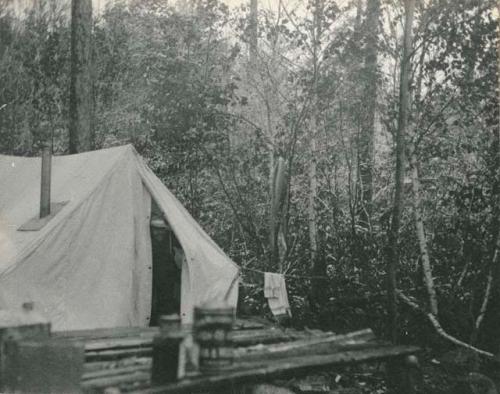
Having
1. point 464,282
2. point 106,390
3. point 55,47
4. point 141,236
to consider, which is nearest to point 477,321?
point 464,282

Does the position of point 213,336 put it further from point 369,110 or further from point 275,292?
point 369,110

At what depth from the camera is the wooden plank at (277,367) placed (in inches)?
153

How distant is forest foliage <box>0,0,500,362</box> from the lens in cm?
902

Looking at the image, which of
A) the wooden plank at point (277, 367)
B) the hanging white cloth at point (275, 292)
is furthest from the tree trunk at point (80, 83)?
the wooden plank at point (277, 367)

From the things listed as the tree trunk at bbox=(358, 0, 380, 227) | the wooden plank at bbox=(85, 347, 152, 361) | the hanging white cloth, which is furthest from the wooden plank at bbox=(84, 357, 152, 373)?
the tree trunk at bbox=(358, 0, 380, 227)

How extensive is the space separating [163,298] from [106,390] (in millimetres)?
4843

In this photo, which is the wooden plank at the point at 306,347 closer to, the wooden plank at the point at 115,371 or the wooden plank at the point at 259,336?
the wooden plank at the point at 259,336

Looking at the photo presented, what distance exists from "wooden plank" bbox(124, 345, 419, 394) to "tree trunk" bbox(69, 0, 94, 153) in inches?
305

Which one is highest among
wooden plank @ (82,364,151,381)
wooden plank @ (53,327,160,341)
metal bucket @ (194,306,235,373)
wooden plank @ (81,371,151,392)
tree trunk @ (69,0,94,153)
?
tree trunk @ (69,0,94,153)

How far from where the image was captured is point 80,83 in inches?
455

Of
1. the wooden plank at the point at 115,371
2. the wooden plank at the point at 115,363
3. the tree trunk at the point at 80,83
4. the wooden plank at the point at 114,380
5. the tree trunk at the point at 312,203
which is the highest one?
the tree trunk at the point at 80,83

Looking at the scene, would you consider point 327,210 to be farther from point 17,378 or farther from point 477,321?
point 17,378

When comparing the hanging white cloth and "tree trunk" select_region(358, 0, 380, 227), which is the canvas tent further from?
"tree trunk" select_region(358, 0, 380, 227)

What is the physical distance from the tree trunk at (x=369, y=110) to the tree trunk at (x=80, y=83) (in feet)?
16.8
